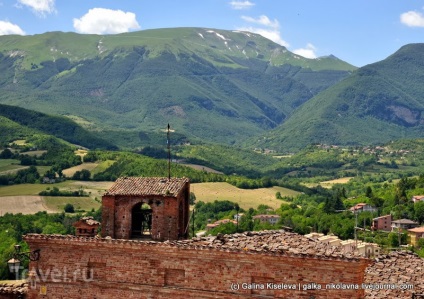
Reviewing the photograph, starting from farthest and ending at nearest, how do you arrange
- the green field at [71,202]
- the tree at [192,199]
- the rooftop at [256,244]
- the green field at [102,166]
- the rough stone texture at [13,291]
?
1. the green field at [102,166]
2. the tree at [192,199]
3. the green field at [71,202]
4. the rough stone texture at [13,291]
5. the rooftop at [256,244]

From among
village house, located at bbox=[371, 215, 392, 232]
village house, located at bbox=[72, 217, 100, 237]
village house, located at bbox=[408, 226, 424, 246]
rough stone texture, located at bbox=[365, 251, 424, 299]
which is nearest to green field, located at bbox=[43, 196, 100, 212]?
village house, located at bbox=[371, 215, 392, 232]

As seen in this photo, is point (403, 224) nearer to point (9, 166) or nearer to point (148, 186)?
point (148, 186)

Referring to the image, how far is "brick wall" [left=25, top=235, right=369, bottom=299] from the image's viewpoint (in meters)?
21.6

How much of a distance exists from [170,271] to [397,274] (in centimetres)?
1291

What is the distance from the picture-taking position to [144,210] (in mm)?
28328

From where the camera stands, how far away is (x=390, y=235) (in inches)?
3612

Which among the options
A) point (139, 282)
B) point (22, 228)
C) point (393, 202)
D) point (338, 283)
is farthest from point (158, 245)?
point (393, 202)

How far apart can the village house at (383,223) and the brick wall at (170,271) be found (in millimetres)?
84142

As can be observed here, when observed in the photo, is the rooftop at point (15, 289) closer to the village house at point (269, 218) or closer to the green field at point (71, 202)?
the village house at point (269, 218)

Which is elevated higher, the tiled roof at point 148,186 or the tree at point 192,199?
the tiled roof at point 148,186

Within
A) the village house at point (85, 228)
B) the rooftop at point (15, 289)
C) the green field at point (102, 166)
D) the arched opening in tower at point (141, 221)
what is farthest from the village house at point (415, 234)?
the green field at point (102, 166)

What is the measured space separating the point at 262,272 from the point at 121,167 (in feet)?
503

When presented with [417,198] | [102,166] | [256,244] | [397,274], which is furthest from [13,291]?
[102,166]

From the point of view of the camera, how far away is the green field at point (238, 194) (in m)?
155
